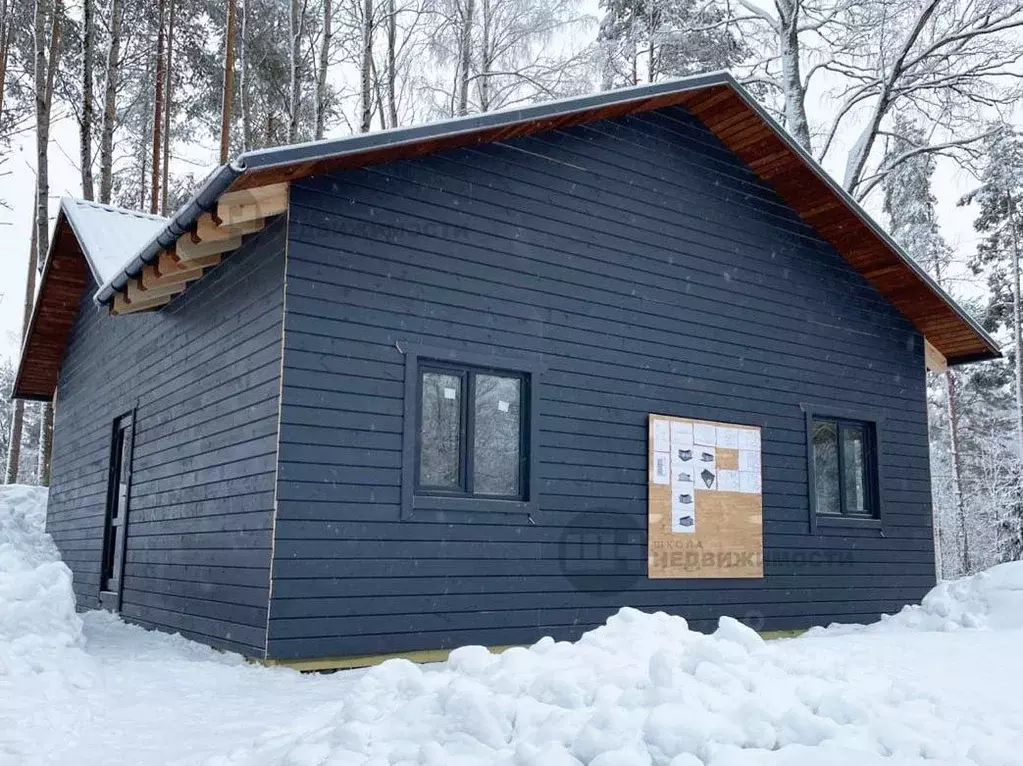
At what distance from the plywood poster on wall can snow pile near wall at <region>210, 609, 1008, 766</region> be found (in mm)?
3672

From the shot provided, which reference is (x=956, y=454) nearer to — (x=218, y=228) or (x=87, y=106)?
(x=87, y=106)

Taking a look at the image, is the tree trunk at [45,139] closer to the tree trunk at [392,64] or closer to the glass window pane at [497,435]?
the tree trunk at [392,64]

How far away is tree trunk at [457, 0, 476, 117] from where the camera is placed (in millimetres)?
18328

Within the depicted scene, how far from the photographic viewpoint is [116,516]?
399 inches

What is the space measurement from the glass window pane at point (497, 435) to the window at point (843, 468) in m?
3.44

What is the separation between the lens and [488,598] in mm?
6938

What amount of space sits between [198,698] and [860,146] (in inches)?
540

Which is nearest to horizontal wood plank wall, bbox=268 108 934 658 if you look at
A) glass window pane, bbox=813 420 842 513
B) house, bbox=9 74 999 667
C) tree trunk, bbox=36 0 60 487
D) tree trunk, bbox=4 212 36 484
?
house, bbox=9 74 999 667

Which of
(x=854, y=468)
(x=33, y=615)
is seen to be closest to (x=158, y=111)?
(x=33, y=615)

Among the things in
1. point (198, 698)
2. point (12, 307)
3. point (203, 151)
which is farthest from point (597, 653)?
point (12, 307)

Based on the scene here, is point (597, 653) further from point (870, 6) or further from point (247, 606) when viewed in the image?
point (870, 6)

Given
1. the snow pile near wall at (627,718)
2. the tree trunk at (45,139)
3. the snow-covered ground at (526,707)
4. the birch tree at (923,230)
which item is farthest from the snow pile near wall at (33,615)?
the birch tree at (923,230)

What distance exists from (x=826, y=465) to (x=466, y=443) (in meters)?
4.34

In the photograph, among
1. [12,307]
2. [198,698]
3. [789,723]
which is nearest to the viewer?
[789,723]
